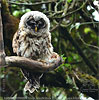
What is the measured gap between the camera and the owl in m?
2.80

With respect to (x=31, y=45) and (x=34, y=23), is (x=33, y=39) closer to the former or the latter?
(x=31, y=45)

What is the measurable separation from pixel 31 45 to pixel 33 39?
0.27ft

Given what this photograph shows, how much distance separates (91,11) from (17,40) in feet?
5.70

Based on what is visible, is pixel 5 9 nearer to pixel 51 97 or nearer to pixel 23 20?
pixel 23 20

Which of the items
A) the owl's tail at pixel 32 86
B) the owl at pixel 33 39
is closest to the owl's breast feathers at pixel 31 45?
the owl at pixel 33 39

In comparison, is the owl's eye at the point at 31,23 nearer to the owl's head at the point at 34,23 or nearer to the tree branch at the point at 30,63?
the owl's head at the point at 34,23

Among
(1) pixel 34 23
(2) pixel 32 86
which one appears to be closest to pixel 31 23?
(1) pixel 34 23

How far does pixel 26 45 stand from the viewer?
2.87 metres

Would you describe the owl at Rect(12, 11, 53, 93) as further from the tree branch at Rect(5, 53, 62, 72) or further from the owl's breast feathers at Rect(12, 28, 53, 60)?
the tree branch at Rect(5, 53, 62, 72)

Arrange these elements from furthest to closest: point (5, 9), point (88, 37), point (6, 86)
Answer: point (88, 37) → point (6, 86) → point (5, 9)

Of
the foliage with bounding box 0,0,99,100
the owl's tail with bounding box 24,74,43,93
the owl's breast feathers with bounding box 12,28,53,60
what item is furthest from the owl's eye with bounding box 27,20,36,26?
the foliage with bounding box 0,0,99,100

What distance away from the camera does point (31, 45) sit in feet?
9.38

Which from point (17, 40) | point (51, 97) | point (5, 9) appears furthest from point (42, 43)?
point (51, 97)

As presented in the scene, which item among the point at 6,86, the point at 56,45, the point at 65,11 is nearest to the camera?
the point at 65,11
